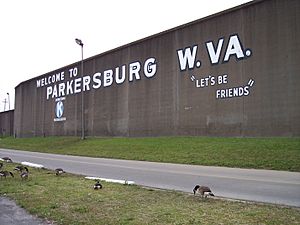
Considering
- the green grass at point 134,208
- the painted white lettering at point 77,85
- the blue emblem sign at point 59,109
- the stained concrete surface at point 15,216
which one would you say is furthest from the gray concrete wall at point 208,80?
the stained concrete surface at point 15,216

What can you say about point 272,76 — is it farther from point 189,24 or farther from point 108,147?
point 108,147

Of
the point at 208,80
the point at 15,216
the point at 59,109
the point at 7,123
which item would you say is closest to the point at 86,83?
the point at 59,109

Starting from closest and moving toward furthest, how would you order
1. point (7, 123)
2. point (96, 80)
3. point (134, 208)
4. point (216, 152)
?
point (134, 208)
point (216, 152)
point (96, 80)
point (7, 123)

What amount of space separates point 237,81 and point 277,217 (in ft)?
73.0

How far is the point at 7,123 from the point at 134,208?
84502mm

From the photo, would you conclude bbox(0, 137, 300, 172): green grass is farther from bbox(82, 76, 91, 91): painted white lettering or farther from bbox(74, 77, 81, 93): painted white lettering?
bbox(74, 77, 81, 93): painted white lettering

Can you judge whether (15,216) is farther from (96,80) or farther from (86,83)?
(86,83)

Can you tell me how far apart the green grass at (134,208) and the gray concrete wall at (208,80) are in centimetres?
1742

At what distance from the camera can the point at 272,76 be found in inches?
1027

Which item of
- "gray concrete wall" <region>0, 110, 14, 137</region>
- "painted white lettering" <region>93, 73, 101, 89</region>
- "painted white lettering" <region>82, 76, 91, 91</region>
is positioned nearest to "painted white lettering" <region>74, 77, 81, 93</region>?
"painted white lettering" <region>82, 76, 91, 91</region>

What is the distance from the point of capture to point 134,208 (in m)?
7.80

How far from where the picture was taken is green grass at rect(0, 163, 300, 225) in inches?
262

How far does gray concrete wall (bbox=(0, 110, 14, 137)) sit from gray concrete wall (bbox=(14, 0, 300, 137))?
132 ft

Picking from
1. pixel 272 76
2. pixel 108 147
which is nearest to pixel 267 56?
pixel 272 76
